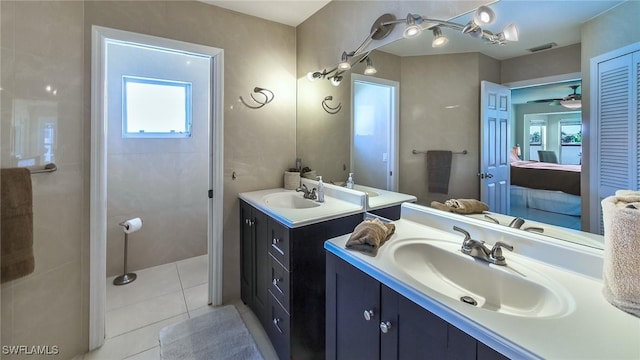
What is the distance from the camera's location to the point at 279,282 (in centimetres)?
164

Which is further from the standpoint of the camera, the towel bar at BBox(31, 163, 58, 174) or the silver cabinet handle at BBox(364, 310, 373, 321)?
the towel bar at BBox(31, 163, 58, 174)

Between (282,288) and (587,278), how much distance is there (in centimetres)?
137

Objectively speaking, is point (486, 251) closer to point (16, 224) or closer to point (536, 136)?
point (536, 136)

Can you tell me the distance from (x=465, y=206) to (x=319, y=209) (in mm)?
843

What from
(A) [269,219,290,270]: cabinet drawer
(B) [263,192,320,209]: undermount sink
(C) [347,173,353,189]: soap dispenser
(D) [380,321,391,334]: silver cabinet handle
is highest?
(C) [347,173,353,189]: soap dispenser

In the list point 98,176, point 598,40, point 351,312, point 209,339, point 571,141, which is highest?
point 598,40

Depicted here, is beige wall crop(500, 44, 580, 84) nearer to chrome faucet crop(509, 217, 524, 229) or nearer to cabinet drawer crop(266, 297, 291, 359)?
chrome faucet crop(509, 217, 524, 229)

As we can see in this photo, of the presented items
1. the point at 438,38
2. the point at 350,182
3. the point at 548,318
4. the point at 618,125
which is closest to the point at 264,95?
the point at 350,182

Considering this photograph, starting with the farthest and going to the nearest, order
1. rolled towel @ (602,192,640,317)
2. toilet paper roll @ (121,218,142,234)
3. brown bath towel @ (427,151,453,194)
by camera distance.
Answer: toilet paper roll @ (121,218,142,234) < brown bath towel @ (427,151,453,194) < rolled towel @ (602,192,640,317)

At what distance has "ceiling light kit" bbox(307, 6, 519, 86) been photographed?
3.75 ft

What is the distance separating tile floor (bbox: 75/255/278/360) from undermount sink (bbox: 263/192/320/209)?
0.91m

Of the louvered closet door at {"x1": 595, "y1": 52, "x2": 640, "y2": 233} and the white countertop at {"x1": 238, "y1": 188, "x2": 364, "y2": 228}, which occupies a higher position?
the louvered closet door at {"x1": 595, "y1": 52, "x2": 640, "y2": 233}

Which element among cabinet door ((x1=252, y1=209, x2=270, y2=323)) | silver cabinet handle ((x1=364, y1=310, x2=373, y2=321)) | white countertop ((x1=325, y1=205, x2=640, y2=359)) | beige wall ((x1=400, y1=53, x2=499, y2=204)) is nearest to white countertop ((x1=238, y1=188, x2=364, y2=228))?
cabinet door ((x1=252, y1=209, x2=270, y2=323))

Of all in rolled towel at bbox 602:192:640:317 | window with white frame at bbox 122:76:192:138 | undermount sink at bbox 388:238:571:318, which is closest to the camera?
rolled towel at bbox 602:192:640:317
